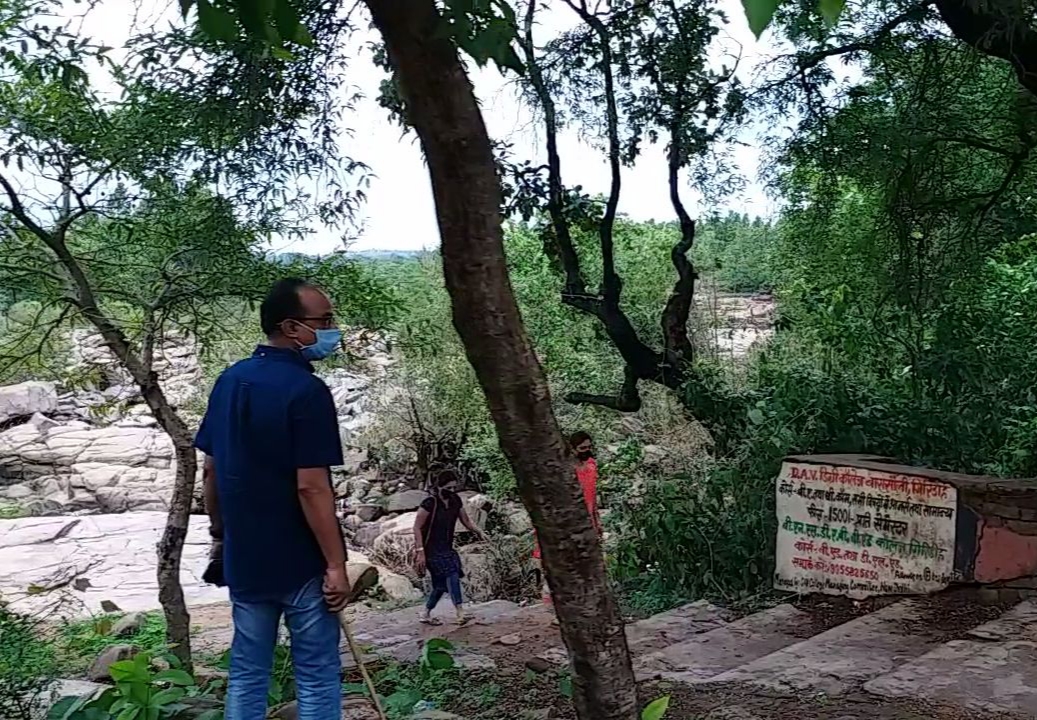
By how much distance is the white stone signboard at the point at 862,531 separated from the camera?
19.4ft

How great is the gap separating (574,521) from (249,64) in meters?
4.67

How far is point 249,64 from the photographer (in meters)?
6.43

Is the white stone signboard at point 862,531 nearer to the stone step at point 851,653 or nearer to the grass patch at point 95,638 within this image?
the stone step at point 851,653

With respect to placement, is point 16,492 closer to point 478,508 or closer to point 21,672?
point 478,508

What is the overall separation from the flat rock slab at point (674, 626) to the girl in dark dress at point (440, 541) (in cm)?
148

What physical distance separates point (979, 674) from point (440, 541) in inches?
157

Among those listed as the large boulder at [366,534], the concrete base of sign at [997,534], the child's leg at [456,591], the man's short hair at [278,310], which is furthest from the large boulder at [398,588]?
the man's short hair at [278,310]

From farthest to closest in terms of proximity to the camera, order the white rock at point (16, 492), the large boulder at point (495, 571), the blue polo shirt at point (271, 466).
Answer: the white rock at point (16, 492) → the large boulder at point (495, 571) → the blue polo shirt at point (271, 466)

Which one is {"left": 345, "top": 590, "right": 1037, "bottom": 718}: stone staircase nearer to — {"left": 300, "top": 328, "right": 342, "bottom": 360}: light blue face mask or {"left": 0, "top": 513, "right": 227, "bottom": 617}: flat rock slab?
{"left": 300, "top": 328, "right": 342, "bottom": 360}: light blue face mask

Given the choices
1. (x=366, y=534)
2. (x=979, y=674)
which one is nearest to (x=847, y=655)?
(x=979, y=674)

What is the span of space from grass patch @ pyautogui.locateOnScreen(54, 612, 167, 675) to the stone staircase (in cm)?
175

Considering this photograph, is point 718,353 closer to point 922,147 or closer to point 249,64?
point 922,147

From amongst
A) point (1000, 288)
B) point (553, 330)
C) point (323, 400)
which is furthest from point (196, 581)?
point (323, 400)

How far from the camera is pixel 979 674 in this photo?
4344mm
